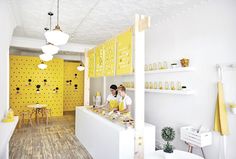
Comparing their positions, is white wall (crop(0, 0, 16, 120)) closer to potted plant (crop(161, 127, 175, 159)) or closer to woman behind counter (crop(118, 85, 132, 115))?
woman behind counter (crop(118, 85, 132, 115))

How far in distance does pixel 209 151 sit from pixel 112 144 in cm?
171

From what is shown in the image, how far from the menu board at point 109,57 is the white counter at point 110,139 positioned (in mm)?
1070

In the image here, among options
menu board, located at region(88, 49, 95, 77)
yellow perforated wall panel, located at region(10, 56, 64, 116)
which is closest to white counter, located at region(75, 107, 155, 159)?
menu board, located at region(88, 49, 95, 77)

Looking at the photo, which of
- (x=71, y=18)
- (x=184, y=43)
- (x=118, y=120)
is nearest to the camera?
(x=118, y=120)

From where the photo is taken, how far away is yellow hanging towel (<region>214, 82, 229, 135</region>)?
2.60 meters

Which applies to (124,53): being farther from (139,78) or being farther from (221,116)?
(221,116)

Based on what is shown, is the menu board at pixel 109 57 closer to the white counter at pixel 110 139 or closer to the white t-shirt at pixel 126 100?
the white t-shirt at pixel 126 100

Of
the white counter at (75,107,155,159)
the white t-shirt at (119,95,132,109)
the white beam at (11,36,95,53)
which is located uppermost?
the white beam at (11,36,95,53)

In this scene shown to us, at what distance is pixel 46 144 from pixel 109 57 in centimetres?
276

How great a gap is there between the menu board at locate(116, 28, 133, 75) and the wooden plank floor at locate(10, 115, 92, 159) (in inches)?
78.5

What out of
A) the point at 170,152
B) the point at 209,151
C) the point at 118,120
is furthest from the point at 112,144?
the point at 209,151

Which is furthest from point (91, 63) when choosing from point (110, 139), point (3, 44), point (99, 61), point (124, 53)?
point (110, 139)

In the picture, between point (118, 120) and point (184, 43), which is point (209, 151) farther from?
point (184, 43)

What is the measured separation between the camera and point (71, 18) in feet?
12.7
